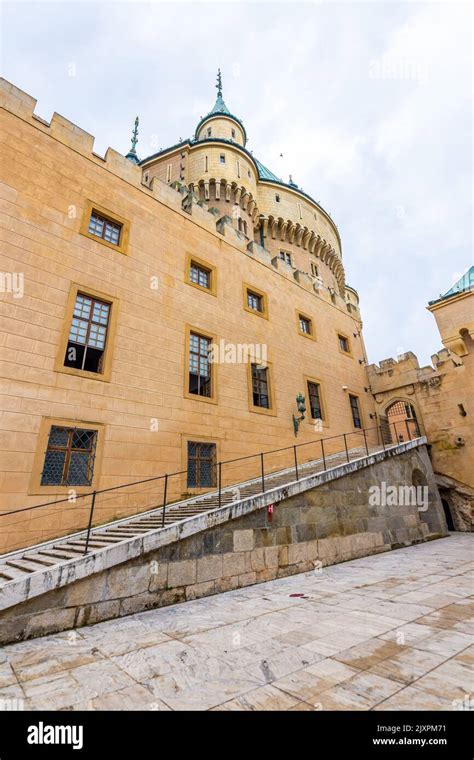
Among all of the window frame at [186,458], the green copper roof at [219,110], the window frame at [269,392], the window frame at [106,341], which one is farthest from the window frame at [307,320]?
the green copper roof at [219,110]

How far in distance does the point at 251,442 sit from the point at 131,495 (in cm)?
484

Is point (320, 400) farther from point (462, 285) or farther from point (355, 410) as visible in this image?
point (462, 285)

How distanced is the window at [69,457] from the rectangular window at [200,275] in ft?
24.1

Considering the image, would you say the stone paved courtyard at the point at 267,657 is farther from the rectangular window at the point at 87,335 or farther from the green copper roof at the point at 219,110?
the green copper roof at the point at 219,110

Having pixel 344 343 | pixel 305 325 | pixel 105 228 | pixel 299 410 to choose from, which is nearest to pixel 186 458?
pixel 299 410

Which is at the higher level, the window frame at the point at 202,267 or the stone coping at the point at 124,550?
the window frame at the point at 202,267

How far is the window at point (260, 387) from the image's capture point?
13505 mm

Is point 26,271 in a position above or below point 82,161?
below

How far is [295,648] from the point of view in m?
3.86

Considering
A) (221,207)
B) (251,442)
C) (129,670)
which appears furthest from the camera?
(221,207)

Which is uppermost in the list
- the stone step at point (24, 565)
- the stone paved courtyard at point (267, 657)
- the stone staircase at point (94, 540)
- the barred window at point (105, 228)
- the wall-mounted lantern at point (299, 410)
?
the barred window at point (105, 228)

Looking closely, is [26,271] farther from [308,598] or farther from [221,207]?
[221,207]

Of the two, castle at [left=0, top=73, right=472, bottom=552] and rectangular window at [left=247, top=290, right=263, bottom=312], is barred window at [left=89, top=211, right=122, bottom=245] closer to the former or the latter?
castle at [left=0, top=73, right=472, bottom=552]
